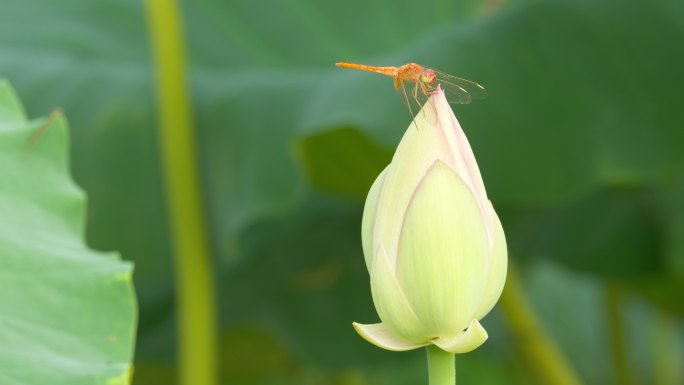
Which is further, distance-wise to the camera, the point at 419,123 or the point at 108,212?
the point at 108,212

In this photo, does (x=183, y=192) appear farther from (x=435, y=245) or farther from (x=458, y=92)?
(x=435, y=245)

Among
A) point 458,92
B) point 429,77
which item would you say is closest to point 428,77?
point 429,77

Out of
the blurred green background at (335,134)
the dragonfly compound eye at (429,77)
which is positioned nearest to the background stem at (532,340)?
the blurred green background at (335,134)

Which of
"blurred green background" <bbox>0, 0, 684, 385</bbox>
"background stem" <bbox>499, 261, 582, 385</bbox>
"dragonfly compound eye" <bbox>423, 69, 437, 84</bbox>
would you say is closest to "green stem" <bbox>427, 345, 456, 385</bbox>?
"dragonfly compound eye" <bbox>423, 69, 437, 84</bbox>

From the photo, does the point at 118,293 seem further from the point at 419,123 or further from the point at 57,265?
the point at 419,123

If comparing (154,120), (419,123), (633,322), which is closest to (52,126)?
(419,123)

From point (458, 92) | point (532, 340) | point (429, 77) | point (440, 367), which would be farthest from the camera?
point (532, 340)

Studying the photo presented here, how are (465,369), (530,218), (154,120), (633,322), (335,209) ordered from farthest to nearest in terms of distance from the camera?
(465,369) → (633,322) → (530,218) → (335,209) → (154,120)
